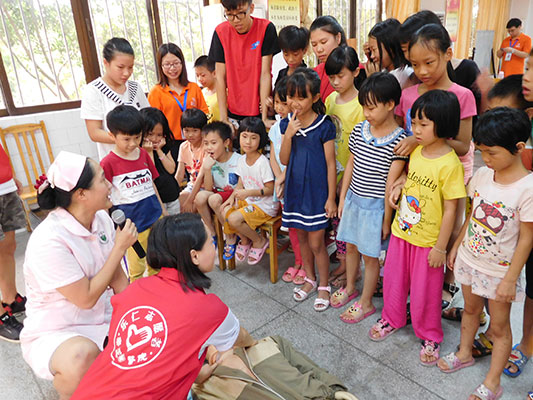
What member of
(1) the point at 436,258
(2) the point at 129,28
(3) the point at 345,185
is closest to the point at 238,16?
(3) the point at 345,185

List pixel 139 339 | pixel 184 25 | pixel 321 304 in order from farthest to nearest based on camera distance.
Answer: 1. pixel 184 25
2. pixel 321 304
3. pixel 139 339

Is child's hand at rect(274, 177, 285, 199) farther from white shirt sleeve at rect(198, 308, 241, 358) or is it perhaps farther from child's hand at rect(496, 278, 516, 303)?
child's hand at rect(496, 278, 516, 303)

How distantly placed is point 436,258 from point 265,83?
5.09 feet

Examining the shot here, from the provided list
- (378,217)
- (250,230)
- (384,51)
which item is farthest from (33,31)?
(378,217)

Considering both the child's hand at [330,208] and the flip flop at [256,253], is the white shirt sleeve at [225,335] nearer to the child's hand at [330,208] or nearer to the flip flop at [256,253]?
the child's hand at [330,208]

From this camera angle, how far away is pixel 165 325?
Answer: 1086 millimetres

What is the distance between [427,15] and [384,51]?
259mm

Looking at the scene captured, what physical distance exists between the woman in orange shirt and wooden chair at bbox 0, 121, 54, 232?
1.48 meters

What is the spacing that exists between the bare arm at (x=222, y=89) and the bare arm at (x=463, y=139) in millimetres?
1563

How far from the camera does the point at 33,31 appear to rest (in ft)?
12.2

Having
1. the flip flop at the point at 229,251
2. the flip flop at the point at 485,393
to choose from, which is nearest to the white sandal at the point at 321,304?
the flip flop at the point at 229,251

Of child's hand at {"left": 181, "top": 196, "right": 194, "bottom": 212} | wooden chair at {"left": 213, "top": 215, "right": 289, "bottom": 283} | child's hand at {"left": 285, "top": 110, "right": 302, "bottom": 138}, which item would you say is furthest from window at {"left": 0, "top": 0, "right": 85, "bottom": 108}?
child's hand at {"left": 285, "top": 110, "right": 302, "bottom": 138}

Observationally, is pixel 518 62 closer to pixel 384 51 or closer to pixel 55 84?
pixel 384 51

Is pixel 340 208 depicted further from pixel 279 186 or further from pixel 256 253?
pixel 256 253
